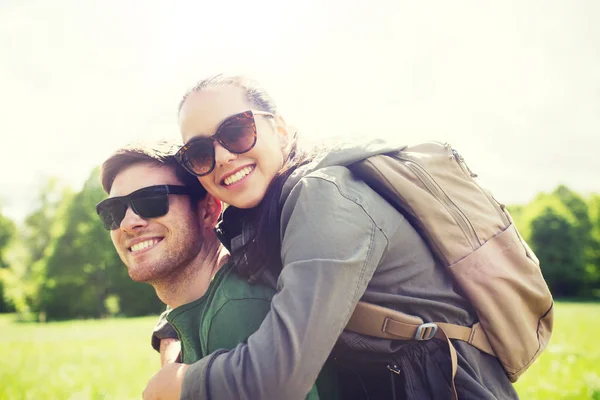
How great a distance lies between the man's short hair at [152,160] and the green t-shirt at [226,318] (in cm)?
82

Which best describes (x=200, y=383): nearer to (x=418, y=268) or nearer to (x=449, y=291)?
(x=418, y=268)

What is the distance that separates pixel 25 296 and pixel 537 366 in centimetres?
5538

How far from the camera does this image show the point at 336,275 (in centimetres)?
157

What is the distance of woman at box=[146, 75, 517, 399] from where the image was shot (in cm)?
154

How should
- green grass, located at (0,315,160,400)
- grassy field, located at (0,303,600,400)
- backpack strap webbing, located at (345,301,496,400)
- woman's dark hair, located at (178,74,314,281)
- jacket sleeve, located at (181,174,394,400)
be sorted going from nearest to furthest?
jacket sleeve, located at (181,174,394,400)
backpack strap webbing, located at (345,301,496,400)
woman's dark hair, located at (178,74,314,281)
grassy field, located at (0,303,600,400)
green grass, located at (0,315,160,400)

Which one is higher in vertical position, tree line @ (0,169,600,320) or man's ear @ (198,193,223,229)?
man's ear @ (198,193,223,229)

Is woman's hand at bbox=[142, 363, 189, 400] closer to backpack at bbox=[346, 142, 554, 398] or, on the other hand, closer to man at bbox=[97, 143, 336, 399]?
man at bbox=[97, 143, 336, 399]

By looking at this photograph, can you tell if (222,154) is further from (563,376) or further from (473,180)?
(563,376)

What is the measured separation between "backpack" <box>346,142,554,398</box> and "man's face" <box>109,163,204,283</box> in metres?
1.30

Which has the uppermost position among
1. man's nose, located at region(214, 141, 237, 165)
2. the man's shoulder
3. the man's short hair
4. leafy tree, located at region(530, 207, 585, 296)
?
man's nose, located at region(214, 141, 237, 165)

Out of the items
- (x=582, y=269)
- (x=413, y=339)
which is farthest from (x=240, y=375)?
(x=582, y=269)

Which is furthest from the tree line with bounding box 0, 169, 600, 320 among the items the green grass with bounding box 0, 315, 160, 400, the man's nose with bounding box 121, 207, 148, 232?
the man's nose with bounding box 121, 207, 148, 232

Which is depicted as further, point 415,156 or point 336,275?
point 415,156

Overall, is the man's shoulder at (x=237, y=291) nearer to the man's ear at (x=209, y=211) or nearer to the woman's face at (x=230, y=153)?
the woman's face at (x=230, y=153)
